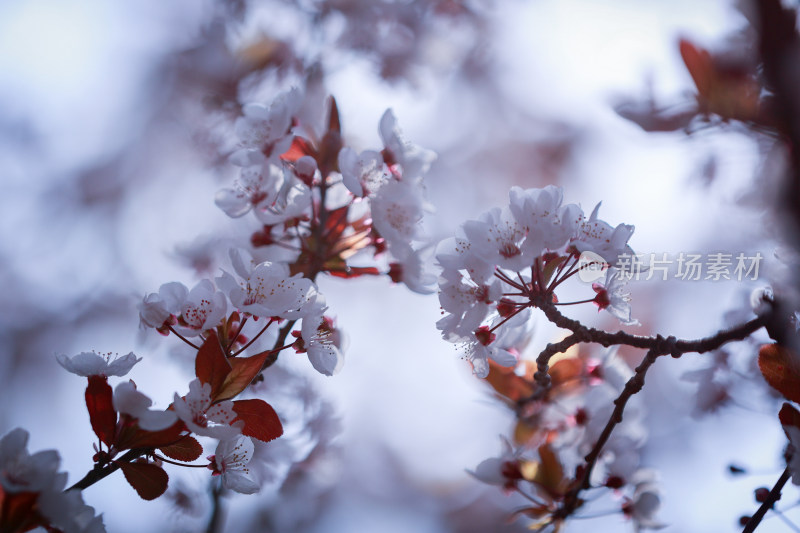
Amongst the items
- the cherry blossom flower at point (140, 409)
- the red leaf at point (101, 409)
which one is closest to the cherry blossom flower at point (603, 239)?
the cherry blossom flower at point (140, 409)

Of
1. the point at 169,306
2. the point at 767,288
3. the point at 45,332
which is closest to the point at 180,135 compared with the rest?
the point at 45,332

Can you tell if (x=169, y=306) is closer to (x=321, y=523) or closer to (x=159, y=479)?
(x=159, y=479)

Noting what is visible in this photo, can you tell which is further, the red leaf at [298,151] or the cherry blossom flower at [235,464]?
the red leaf at [298,151]

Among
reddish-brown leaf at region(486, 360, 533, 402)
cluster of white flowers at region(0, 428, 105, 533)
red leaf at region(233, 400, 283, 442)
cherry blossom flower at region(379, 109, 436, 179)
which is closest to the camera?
cluster of white flowers at region(0, 428, 105, 533)

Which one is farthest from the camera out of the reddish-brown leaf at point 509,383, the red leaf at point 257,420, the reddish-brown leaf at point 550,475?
the reddish-brown leaf at point 509,383

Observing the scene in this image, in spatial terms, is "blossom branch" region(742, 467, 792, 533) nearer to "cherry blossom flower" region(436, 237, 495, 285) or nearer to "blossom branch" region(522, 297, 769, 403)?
"blossom branch" region(522, 297, 769, 403)

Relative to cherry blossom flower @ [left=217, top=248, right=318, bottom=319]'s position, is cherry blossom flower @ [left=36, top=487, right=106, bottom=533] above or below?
Answer: below

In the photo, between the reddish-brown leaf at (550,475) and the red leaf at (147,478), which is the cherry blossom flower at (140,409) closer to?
the red leaf at (147,478)

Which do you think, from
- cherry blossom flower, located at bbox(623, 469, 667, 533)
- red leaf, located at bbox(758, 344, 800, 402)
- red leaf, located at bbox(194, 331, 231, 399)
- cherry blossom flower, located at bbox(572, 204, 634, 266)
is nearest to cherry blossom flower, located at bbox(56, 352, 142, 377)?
red leaf, located at bbox(194, 331, 231, 399)
